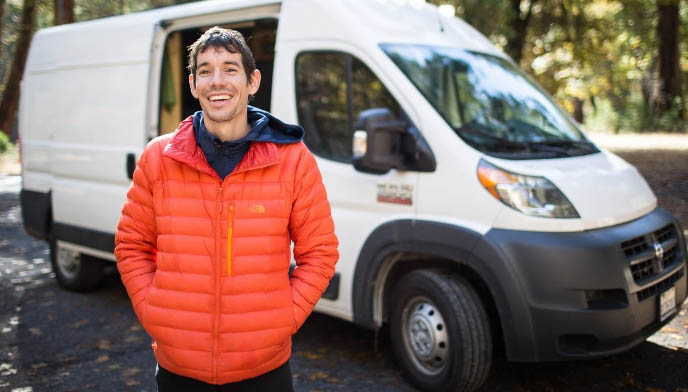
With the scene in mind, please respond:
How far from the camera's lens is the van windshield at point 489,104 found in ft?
14.1

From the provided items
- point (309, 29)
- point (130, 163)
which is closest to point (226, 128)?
point (309, 29)

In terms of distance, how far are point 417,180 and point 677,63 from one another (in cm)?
1892

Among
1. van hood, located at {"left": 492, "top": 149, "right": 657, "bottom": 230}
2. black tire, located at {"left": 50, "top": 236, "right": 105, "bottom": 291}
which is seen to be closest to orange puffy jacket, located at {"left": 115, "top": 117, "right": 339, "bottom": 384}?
van hood, located at {"left": 492, "top": 149, "right": 657, "bottom": 230}

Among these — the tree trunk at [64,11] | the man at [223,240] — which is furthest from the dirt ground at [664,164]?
the tree trunk at [64,11]

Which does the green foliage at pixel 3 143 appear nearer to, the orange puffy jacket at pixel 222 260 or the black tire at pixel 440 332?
the black tire at pixel 440 332

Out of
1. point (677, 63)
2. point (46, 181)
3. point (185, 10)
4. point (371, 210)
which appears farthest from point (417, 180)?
point (677, 63)

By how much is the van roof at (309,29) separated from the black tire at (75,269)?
6.05 feet

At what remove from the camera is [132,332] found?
224 inches

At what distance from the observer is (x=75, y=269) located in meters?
6.91

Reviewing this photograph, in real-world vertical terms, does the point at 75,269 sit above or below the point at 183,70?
below

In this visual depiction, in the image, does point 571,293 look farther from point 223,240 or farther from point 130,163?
point 130,163

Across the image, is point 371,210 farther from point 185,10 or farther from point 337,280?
point 185,10

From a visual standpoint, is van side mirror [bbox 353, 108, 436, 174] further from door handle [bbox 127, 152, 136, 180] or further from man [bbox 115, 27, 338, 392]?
door handle [bbox 127, 152, 136, 180]

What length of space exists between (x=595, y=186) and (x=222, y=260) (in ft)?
8.32
